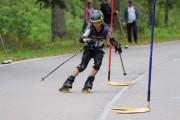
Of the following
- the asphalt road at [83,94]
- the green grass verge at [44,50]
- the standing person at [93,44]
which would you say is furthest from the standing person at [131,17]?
the standing person at [93,44]

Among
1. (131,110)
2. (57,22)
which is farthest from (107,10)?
(131,110)

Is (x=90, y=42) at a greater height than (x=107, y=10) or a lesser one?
greater

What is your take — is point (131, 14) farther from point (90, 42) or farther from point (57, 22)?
point (90, 42)

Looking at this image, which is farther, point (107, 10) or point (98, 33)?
point (107, 10)

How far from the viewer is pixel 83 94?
12.3 m

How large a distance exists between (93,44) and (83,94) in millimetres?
1115

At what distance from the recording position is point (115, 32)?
3011 cm

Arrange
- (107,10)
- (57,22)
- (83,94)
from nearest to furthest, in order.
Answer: (83,94) → (107,10) → (57,22)

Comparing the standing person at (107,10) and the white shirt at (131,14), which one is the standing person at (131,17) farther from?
the standing person at (107,10)

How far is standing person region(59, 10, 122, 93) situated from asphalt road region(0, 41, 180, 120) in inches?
8.6

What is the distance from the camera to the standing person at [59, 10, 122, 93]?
491 inches

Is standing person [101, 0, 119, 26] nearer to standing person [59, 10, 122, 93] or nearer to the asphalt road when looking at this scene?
the asphalt road

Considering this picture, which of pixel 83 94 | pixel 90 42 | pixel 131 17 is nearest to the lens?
pixel 83 94

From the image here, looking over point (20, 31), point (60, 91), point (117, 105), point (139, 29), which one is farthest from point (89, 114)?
point (139, 29)
